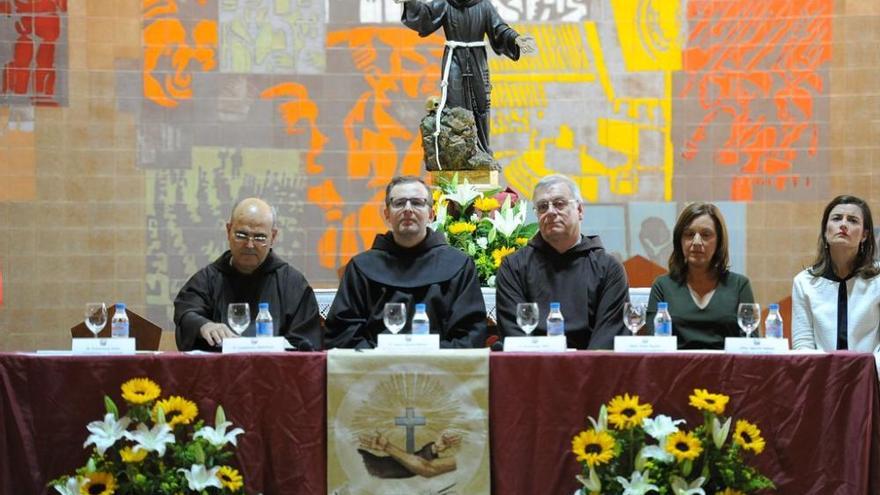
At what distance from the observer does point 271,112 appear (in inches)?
387

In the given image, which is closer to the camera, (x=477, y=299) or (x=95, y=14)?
(x=477, y=299)

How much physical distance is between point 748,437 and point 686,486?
312 mm

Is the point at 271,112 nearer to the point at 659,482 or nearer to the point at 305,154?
the point at 305,154

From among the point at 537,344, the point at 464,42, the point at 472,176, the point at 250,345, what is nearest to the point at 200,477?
the point at 250,345

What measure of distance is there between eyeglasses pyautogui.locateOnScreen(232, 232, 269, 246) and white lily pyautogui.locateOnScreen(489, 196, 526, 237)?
1809mm

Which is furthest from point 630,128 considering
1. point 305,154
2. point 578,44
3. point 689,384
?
point 689,384

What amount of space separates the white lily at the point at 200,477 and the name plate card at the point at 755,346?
72.6 inches

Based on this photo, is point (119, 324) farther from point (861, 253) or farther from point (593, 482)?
point (861, 253)

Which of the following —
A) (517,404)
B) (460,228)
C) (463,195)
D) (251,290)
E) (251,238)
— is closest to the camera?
(517,404)

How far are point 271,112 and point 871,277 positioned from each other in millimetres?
5666

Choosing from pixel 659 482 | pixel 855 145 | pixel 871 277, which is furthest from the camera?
pixel 855 145

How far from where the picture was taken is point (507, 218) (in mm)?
6930

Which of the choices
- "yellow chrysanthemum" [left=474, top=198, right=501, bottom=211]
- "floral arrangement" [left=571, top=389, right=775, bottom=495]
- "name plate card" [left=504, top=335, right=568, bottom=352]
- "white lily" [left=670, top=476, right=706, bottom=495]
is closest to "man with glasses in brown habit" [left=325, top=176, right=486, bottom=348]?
"name plate card" [left=504, top=335, right=568, bottom=352]

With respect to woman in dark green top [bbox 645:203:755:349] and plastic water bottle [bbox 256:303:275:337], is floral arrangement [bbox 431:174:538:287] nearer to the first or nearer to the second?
woman in dark green top [bbox 645:203:755:349]
